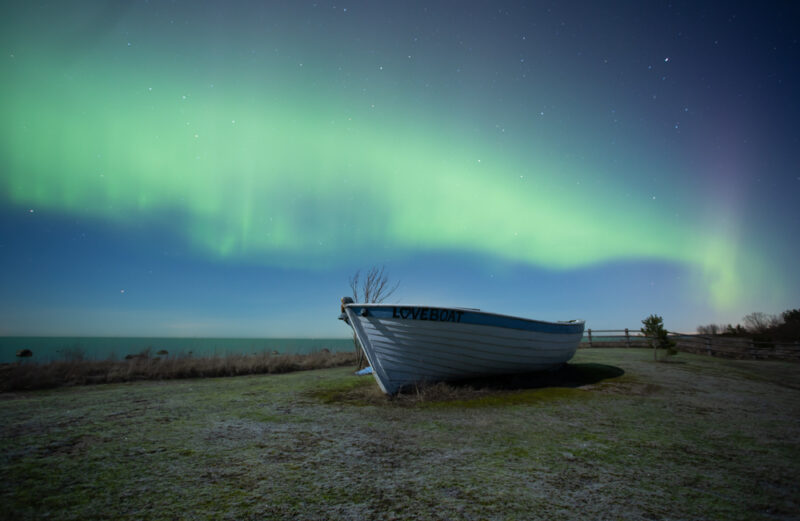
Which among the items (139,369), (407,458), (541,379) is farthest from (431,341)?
(139,369)

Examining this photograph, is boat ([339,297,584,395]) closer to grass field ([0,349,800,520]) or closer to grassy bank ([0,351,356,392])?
grass field ([0,349,800,520])

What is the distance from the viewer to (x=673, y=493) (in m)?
2.51

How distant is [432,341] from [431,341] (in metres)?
0.02

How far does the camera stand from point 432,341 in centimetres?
645

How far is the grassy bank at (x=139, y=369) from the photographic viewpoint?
28.3ft

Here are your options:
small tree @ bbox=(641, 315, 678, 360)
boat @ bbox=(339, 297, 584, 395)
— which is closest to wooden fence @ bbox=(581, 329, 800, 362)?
small tree @ bbox=(641, 315, 678, 360)

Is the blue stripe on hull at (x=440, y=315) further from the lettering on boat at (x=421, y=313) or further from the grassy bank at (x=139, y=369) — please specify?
the grassy bank at (x=139, y=369)

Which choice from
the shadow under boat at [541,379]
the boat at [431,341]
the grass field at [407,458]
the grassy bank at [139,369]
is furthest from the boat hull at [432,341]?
the grassy bank at [139,369]

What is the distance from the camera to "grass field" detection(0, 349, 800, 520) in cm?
227

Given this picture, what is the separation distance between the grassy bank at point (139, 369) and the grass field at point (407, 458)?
392cm

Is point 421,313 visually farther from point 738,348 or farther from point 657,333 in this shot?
point 738,348

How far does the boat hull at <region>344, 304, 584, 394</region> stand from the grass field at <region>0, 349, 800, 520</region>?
2.38 ft

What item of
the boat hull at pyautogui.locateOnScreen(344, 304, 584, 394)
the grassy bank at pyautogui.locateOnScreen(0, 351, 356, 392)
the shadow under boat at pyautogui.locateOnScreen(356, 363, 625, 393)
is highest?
the boat hull at pyautogui.locateOnScreen(344, 304, 584, 394)

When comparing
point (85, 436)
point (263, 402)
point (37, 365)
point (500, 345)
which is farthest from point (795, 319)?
point (37, 365)
